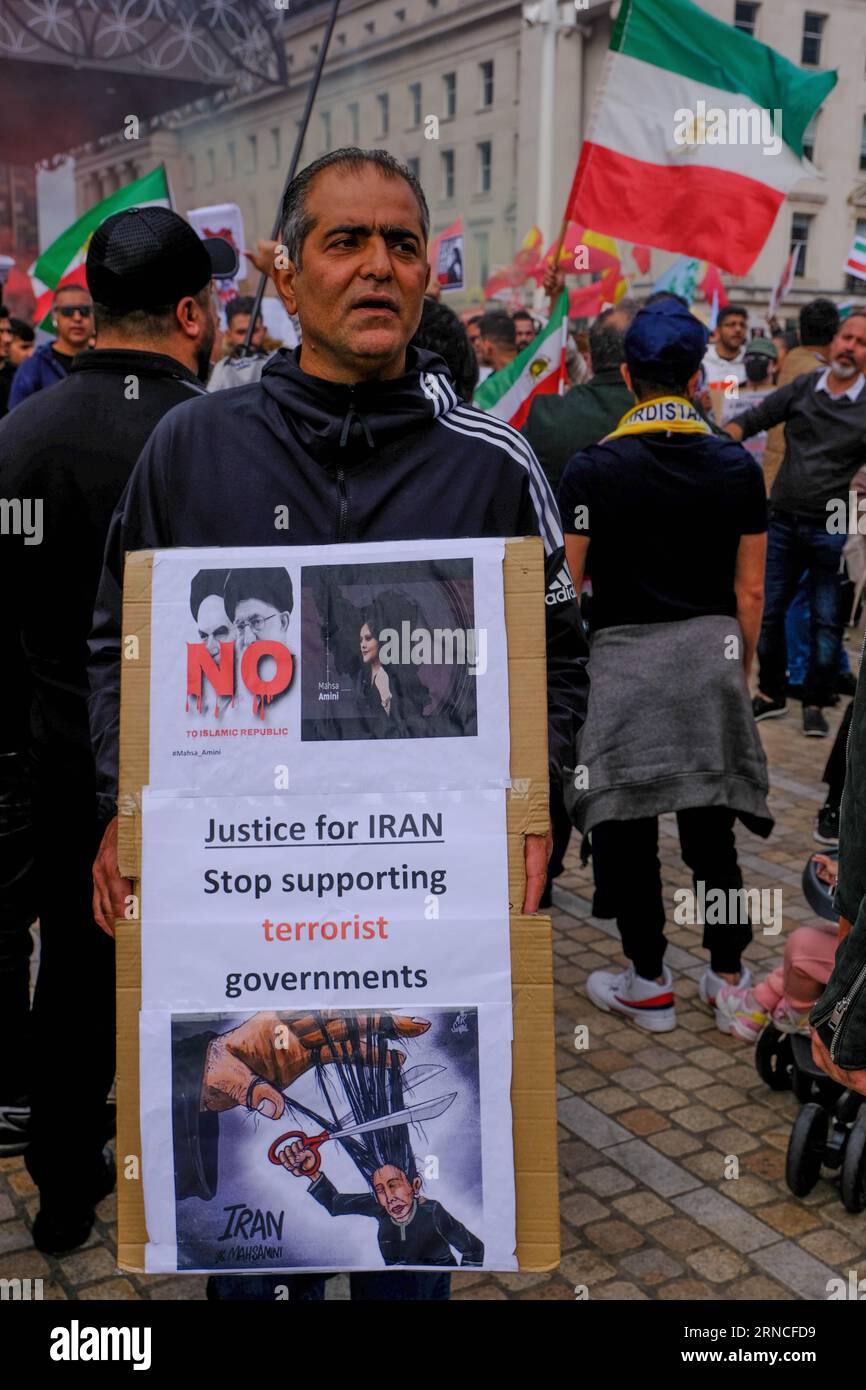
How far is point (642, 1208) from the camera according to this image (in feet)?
11.6

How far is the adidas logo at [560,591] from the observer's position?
8.11 ft

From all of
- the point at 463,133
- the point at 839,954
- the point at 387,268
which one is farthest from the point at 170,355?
the point at 463,133

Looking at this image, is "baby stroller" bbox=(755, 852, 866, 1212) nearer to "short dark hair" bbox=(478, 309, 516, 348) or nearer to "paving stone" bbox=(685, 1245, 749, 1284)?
"paving stone" bbox=(685, 1245, 749, 1284)

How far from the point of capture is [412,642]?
201 centimetres

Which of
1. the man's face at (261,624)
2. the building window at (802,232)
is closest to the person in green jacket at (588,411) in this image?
the man's face at (261,624)

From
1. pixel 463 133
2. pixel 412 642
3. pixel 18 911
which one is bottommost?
pixel 18 911

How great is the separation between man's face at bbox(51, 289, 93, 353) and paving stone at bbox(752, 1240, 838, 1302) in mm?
5509

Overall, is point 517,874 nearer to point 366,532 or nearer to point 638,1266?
point 366,532

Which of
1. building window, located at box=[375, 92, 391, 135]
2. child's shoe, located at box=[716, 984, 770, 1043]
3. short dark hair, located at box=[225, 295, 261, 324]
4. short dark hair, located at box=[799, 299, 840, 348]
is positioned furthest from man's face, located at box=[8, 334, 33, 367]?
building window, located at box=[375, 92, 391, 135]

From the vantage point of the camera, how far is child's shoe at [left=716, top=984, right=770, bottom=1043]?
4496mm

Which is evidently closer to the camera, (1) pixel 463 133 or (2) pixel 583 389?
(2) pixel 583 389

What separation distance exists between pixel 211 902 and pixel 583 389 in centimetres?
405
